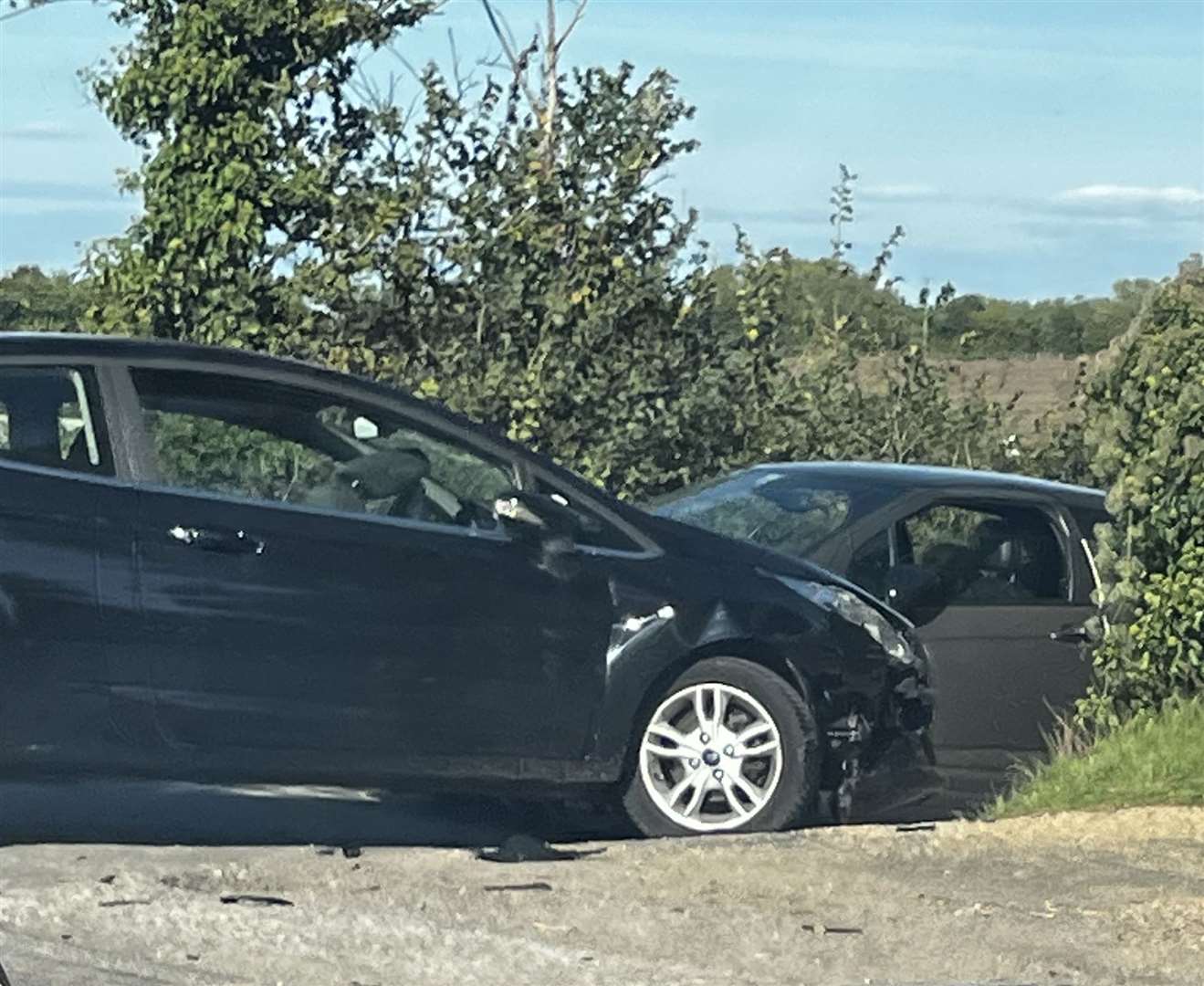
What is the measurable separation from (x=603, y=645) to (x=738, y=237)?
867 centimetres

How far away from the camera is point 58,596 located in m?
7.94

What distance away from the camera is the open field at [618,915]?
622 centimetres

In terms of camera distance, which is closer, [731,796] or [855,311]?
[731,796]

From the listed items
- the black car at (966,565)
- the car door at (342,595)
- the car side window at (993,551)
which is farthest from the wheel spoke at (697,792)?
the car side window at (993,551)

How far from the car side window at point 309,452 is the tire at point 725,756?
876mm

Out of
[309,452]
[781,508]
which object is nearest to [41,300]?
[781,508]

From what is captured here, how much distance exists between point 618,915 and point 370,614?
6.09 feet

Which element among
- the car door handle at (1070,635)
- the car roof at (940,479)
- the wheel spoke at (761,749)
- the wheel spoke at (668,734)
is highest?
the car roof at (940,479)

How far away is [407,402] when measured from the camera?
28.7ft

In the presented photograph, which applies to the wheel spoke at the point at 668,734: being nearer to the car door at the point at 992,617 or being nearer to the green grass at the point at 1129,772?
the green grass at the point at 1129,772

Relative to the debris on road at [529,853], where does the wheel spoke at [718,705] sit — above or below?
above

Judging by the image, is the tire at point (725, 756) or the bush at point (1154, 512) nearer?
the tire at point (725, 756)

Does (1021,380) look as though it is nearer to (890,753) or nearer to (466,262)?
(466,262)

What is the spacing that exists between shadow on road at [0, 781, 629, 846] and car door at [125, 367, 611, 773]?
0.37 metres
